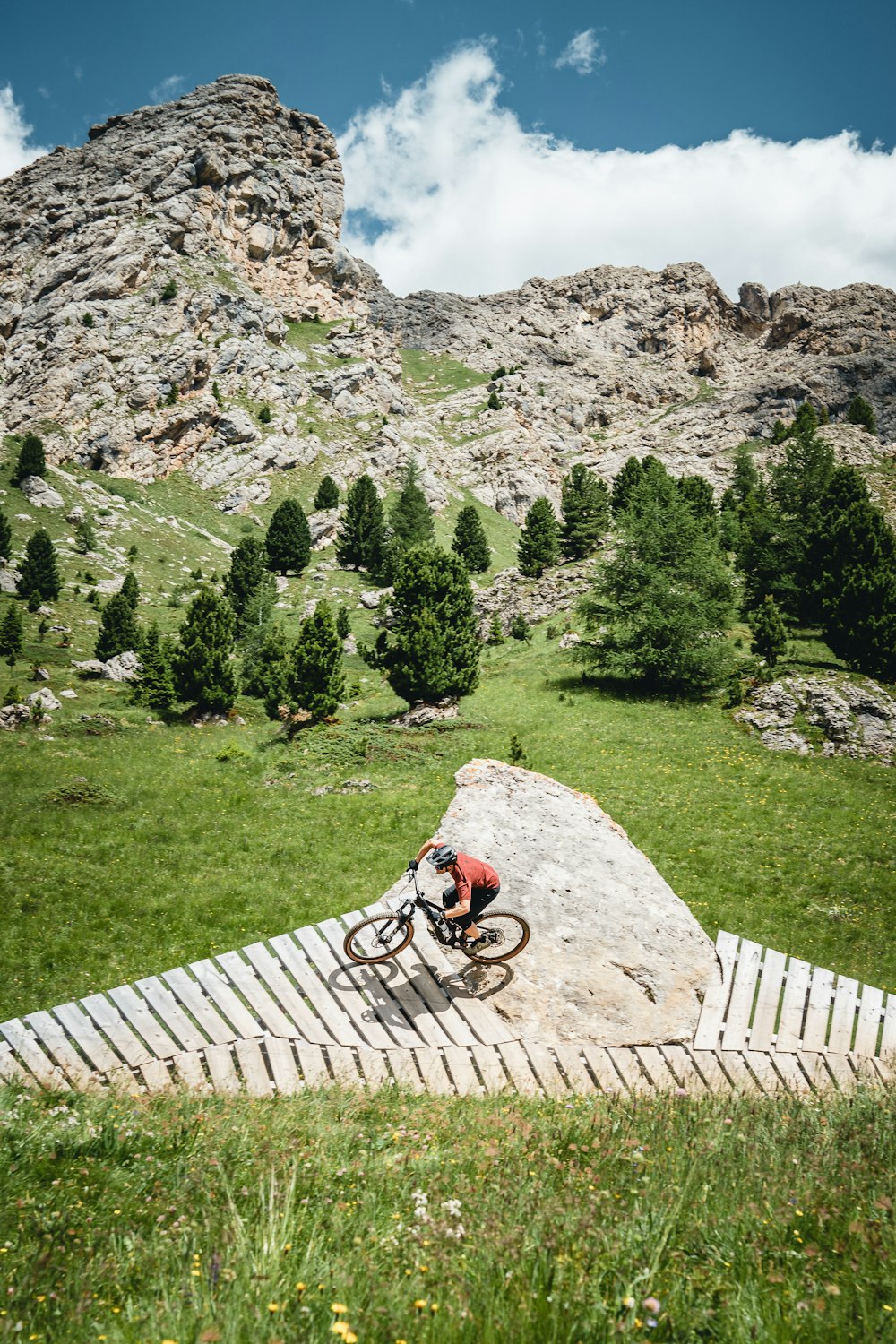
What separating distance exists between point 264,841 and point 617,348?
198258 millimetres

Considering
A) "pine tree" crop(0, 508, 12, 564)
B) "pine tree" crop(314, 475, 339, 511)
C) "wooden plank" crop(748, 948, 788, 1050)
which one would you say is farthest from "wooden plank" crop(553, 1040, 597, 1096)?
"pine tree" crop(314, 475, 339, 511)

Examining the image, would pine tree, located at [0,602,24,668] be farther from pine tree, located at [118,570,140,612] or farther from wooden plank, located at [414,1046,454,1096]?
wooden plank, located at [414,1046,454,1096]

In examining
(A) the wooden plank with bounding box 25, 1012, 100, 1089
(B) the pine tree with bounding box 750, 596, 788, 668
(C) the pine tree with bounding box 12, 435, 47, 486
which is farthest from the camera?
(C) the pine tree with bounding box 12, 435, 47, 486

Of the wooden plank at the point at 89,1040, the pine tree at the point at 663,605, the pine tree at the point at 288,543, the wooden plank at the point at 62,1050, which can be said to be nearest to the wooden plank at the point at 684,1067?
the wooden plank at the point at 89,1040

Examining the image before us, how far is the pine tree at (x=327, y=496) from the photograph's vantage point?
8950 centimetres

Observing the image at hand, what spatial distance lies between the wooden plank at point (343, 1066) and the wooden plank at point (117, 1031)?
2.12 meters

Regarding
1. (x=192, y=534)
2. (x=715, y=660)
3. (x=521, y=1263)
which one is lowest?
(x=521, y=1263)

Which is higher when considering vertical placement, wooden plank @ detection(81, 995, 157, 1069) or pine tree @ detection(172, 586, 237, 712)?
pine tree @ detection(172, 586, 237, 712)

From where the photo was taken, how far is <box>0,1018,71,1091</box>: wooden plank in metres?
6.98

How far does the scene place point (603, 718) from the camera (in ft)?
106

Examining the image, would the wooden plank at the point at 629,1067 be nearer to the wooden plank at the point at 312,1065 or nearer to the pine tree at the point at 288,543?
the wooden plank at the point at 312,1065

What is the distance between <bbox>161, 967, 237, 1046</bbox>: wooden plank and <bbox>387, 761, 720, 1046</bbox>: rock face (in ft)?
11.6

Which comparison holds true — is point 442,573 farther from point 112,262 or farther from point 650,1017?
point 112,262

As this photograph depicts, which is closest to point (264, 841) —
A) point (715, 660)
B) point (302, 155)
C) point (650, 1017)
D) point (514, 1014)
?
point (514, 1014)
